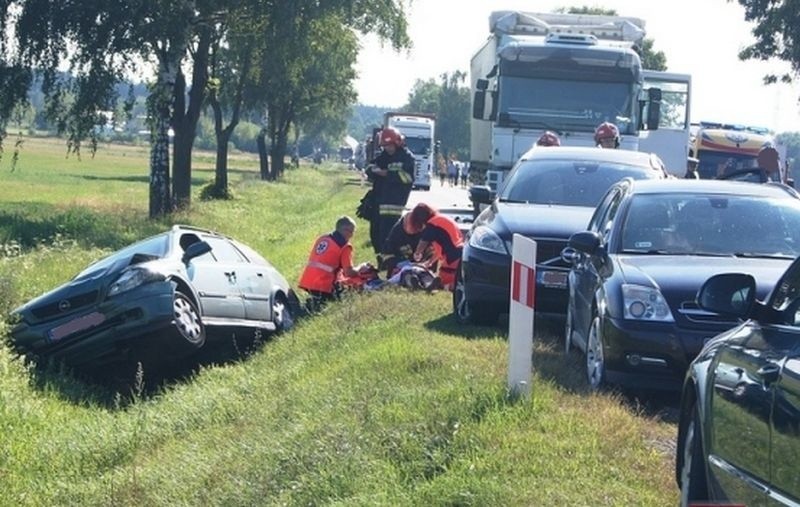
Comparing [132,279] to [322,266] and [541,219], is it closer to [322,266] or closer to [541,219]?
[322,266]

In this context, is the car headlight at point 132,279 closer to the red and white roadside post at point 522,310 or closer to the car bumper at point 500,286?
the car bumper at point 500,286

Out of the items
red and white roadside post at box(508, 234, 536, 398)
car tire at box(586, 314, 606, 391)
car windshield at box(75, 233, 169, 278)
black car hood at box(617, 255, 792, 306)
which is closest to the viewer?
red and white roadside post at box(508, 234, 536, 398)

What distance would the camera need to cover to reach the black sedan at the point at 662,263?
8836 millimetres

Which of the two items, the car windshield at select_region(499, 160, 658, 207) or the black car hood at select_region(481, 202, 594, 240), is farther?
the car windshield at select_region(499, 160, 658, 207)

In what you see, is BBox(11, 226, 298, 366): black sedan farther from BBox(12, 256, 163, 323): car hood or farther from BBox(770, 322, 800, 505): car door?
BBox(770, 322, 800, 505): car door

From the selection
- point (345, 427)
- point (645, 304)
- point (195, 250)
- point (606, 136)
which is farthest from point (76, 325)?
point (606, 136)

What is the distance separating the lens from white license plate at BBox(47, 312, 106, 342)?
12750mm

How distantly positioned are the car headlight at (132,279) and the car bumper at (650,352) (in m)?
5.42

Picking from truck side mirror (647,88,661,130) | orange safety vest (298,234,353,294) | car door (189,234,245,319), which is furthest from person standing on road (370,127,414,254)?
truck side mirror (647,88,661,130)

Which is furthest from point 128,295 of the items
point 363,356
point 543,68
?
point 543,68

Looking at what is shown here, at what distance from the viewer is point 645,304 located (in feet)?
29.5

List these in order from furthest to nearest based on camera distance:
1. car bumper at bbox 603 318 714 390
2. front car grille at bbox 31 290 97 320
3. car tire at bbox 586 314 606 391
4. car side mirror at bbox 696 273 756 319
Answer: front car grille at bbox 31 290 97 320
car tire at bbox 586 314 606 391
car bumper at bbox 603 318 714 390
car side mirror at bbox 696 273 756 319

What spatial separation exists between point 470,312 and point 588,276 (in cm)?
230

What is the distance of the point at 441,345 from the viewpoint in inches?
429
